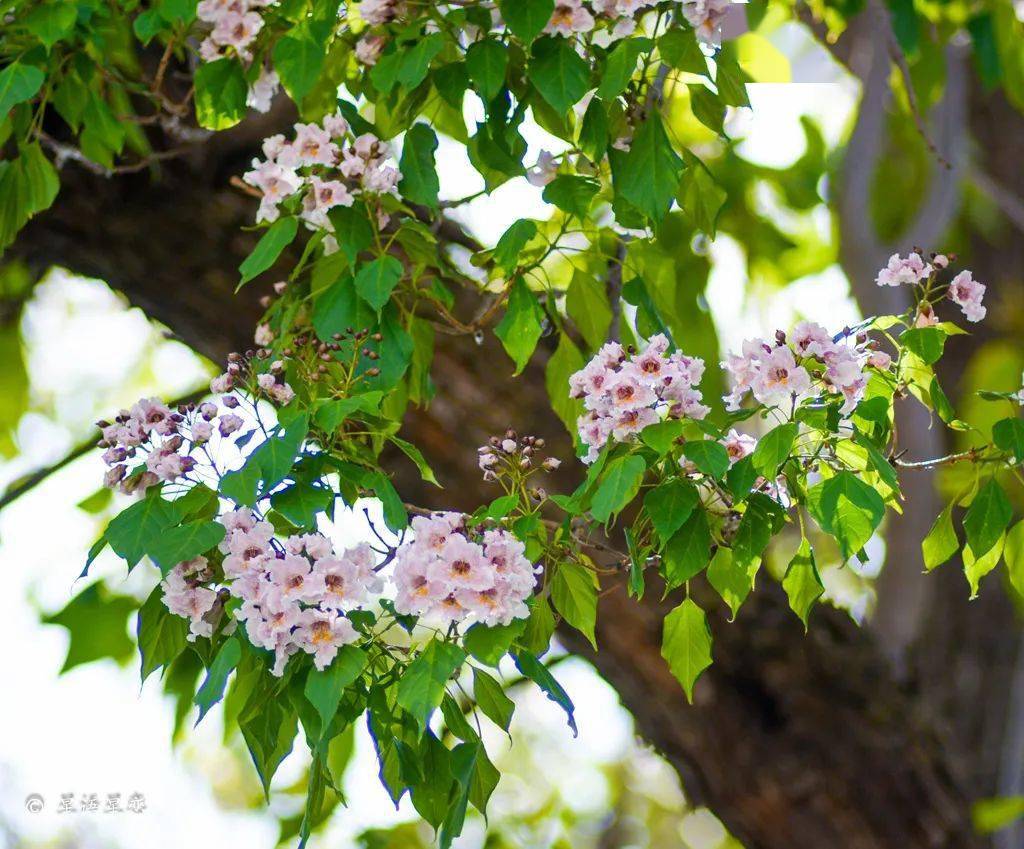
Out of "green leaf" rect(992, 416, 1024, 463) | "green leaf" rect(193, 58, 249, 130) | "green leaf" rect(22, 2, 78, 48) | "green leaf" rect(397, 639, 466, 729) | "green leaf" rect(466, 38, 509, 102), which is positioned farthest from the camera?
"green leaf" rect(193, 58, 249, 130)

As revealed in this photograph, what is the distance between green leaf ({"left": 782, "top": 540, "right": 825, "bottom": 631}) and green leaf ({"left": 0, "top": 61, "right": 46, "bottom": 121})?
2.94 ft

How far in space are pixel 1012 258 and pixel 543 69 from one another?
2.51 meters

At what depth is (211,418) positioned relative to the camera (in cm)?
115

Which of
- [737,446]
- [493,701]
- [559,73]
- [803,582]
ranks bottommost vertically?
[493,701]

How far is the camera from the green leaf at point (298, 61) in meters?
1.31

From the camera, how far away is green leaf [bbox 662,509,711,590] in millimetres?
Result: 1037

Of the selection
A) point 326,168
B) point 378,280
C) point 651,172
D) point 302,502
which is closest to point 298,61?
point 326,168

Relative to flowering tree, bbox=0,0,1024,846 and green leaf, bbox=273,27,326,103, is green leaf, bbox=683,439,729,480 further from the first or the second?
green leaf, bbox=273,27,326,103

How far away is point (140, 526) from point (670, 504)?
41 cm

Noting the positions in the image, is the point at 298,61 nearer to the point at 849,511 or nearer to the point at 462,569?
the point at 462,569

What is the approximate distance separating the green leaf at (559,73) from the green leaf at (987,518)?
498mm

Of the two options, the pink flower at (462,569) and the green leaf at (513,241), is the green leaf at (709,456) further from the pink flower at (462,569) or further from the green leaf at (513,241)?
the green leaf at (513,241)

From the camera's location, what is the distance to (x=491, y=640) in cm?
100

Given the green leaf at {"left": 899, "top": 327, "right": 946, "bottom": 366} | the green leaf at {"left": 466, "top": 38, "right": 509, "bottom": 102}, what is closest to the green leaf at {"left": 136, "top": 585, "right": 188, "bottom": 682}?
the green leaf at {"left": 466, "top": 38, "right": 509, "bottom": 102}
